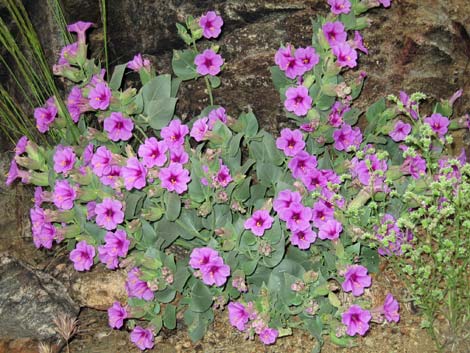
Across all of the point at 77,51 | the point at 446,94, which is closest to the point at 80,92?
the point at 77,51

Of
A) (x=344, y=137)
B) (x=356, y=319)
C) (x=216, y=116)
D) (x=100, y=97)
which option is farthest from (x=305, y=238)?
(x=100, y=97)

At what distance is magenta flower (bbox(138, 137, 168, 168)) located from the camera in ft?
7.75

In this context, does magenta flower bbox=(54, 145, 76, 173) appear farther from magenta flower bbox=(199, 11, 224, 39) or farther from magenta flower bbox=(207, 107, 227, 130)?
magenta flower bbox=(199, 11, 224, 39)

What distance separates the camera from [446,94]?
3.03m

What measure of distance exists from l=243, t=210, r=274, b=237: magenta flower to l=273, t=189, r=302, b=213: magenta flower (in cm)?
5

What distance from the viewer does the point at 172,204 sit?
2.42 m

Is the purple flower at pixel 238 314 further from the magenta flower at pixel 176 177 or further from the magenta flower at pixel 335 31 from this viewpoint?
the magenta flower at pixel 335 31

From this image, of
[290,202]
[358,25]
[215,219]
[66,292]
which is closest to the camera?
[290,202]

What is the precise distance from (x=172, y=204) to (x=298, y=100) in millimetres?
591

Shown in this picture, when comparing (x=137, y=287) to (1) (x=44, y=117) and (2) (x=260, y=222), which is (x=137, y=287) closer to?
(2) (x=260, y=222)

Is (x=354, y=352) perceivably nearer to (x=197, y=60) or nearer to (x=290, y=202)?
(x=290, y=202)

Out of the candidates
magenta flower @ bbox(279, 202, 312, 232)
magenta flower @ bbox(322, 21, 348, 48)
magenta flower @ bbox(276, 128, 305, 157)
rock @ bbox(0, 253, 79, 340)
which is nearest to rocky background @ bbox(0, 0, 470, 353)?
rock @ bbox(0, 253, 79, 340)

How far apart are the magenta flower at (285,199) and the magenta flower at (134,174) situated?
457 mm

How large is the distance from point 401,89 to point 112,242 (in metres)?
1.39
